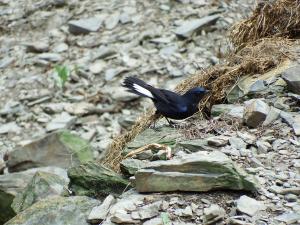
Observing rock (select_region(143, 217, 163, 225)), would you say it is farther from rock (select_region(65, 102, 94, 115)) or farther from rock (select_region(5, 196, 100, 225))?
rock (select_region(65, 102, 94, 115))

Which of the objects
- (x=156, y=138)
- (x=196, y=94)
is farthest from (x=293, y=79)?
(x=156, y=138)

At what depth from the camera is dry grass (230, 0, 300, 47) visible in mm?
6465

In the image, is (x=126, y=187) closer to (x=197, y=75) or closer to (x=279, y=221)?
(x=279, y=221)

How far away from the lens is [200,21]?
1220 cm

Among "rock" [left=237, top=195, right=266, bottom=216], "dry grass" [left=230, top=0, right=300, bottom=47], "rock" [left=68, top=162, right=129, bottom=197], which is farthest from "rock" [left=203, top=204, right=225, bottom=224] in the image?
"dry grass" [left=230, top=0, right=300, bottom=47]

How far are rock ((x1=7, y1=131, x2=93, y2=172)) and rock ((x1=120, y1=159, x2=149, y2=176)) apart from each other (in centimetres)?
426

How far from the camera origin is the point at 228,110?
211 inches

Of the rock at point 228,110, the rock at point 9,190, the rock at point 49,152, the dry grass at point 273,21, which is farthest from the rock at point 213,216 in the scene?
the rock at point 49,152

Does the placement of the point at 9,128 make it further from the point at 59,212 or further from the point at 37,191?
the point at 59,212

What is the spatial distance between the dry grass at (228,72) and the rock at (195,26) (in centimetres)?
597

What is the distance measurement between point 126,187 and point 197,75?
204 cm

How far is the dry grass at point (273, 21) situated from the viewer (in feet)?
21.2

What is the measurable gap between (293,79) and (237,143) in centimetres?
101

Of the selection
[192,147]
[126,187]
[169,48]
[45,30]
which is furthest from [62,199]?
[45,30]
